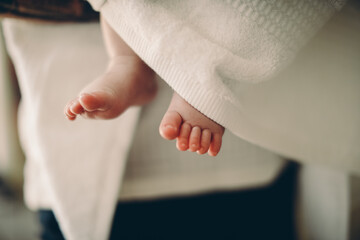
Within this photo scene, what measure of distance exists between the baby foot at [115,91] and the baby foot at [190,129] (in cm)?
7

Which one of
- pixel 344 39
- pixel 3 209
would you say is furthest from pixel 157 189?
pixel 3 209

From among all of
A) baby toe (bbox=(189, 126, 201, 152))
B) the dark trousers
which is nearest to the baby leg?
baby toe (bbox=(189, 126, 201, 152))

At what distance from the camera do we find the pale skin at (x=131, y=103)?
269 mm

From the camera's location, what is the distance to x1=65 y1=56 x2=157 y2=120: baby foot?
277mm

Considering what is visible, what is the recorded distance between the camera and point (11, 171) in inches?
32.1

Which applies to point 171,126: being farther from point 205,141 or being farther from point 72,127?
point 72,127

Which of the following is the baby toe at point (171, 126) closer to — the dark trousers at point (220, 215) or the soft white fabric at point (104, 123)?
the soft white fabric at point (104, 123)

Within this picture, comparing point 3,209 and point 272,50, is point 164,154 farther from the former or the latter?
point 3,209

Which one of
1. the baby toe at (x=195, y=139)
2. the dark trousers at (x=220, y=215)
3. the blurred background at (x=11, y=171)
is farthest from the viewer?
the blurred background at (x=11, y=171)

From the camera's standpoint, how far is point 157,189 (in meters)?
0.47

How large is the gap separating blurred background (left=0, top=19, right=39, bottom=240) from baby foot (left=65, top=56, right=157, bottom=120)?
475 millimetres

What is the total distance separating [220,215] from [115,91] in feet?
1.38

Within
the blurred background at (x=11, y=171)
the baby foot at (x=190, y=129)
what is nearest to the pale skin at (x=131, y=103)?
the baby foot at (x=190, y=129)

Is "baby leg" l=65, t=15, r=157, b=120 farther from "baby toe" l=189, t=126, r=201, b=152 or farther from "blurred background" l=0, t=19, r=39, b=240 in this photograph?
"blurred background" l=0, t=19, r=39, b=240
